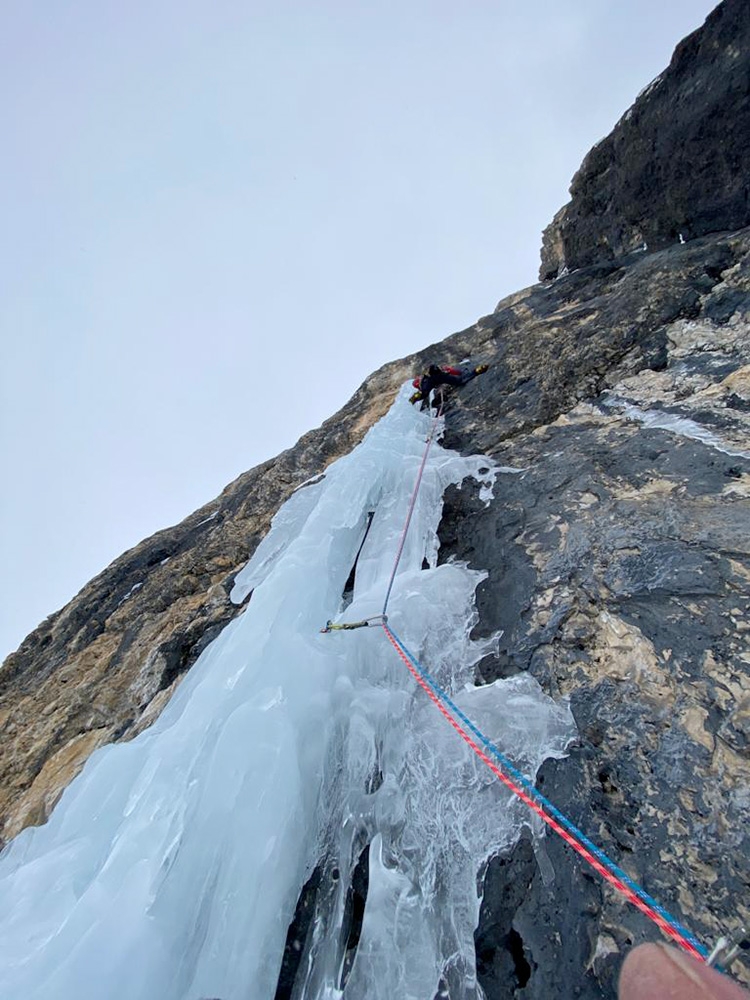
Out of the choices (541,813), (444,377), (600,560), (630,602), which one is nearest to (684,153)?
(444,377)

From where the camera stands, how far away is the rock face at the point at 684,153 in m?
5.84

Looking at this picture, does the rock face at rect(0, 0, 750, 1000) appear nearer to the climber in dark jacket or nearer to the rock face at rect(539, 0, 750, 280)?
the rock face at rect(539, 0, 750, 280)

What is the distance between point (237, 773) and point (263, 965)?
787mm

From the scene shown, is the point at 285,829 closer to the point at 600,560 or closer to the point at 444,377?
the point at 600,560

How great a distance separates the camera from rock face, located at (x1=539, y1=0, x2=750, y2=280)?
5.84 meters

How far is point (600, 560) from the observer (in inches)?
131

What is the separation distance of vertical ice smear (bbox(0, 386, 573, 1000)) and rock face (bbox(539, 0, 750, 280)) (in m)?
5.75

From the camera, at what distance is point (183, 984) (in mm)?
2137

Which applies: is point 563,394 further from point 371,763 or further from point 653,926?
point 653,926

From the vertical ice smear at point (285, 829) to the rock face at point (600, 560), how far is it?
21 cm

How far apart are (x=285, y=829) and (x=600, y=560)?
240 cm

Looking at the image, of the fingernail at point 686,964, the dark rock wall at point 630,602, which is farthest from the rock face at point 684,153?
the fingernail at point 686,964

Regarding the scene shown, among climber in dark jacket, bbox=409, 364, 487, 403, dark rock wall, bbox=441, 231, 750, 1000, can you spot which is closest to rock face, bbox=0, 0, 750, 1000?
dark rock wall, bbox=441, 231, 750, 1000

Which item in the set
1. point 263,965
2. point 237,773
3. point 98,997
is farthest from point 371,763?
point 98,997
